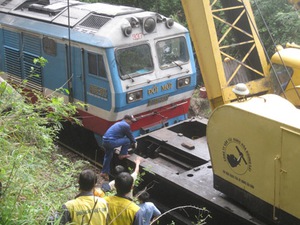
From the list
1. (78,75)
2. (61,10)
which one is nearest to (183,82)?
(78,75)

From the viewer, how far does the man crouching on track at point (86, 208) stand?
3.72 meters

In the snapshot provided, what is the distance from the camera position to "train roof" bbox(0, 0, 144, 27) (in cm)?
852

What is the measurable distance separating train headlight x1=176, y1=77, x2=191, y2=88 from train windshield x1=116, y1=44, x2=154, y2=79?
63cm

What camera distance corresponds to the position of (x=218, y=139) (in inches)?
198

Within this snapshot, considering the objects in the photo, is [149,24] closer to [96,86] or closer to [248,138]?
[96,86]

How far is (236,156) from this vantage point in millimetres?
4879

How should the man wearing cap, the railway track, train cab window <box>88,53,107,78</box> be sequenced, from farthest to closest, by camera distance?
train cab window <box>88,53,107,78</box> < the man wearing cap < the railway track

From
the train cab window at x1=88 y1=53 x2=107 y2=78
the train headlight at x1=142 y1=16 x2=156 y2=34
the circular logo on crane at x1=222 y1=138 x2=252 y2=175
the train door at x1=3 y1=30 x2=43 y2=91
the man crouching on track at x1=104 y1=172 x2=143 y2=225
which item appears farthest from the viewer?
the train door at x1=3 y1=30 x2=43 y2=91

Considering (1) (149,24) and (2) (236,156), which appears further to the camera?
(1) (149,24)

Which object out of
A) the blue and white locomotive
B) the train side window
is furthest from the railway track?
the train side window

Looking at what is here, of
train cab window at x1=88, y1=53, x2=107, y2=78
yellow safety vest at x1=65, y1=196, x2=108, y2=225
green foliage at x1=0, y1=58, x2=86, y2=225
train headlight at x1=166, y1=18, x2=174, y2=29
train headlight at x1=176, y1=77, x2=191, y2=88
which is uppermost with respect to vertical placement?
train headlight at x1=166, y1=18, x2=174, y2=29

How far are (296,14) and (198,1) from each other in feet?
Answer: 17.1

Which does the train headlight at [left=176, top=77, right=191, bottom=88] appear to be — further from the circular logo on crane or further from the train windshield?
the circular logo on crane

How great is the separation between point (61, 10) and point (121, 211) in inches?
236
